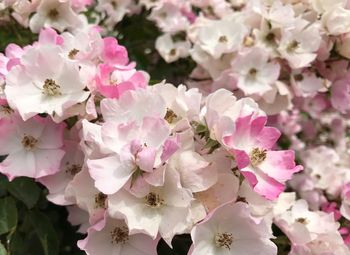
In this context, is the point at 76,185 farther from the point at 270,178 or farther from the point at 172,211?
the point at 270,178

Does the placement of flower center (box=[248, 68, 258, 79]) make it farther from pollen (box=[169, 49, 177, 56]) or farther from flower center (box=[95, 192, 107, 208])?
flower center (box=[95, 192, 107, 208])

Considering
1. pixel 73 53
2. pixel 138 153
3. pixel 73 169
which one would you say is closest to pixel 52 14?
pixel 73 53

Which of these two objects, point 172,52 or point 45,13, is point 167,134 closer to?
point 45,13

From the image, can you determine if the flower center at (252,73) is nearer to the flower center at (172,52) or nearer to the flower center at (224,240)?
the flower center at (172,52)

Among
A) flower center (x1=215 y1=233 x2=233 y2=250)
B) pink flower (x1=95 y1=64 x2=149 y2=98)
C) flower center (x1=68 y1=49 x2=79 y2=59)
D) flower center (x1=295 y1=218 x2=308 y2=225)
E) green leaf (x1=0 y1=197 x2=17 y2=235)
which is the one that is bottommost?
flower center (x1=295 y1=218 x2=308 y2=225)

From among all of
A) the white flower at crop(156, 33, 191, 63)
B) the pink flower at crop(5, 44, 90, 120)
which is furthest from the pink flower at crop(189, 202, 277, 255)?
the white flower at crop(156, 33, 191, 63)


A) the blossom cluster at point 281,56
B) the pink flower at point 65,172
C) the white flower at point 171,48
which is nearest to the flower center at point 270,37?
the blossom cluster at point 281,56
